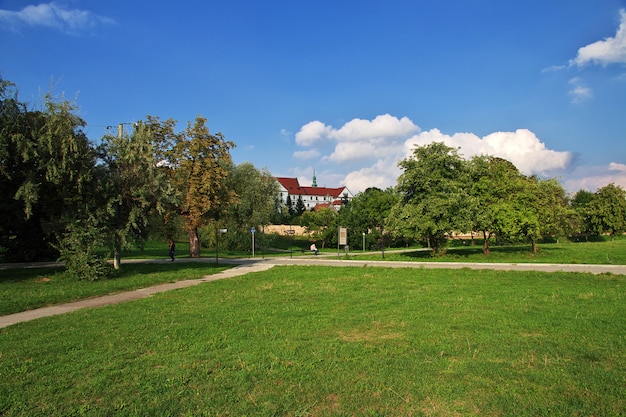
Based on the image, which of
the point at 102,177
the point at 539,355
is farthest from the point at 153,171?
the point at 539,355

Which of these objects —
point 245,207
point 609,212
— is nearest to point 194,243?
point 245,207

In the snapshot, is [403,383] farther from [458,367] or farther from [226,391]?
[226,391]

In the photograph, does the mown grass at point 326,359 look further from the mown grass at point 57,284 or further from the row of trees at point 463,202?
the row of trees at point 463,202

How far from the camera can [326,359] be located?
19.5 ft

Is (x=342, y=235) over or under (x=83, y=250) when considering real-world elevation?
under

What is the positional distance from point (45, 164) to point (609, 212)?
7393 cm

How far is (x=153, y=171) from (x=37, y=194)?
15.0ft

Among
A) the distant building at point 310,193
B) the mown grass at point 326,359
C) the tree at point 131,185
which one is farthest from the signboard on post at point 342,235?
the distant building at point 310,193

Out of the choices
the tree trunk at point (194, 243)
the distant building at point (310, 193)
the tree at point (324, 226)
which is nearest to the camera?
the tree trunk at point (194, 243)

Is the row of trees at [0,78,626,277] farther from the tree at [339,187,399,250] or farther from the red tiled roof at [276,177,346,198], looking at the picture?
the red tiled roof at [276,177,346,198]

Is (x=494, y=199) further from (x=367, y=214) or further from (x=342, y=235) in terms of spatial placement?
(x=367, y=214)

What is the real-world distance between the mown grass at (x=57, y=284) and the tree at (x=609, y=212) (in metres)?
65.7

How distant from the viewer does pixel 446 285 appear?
14.0m

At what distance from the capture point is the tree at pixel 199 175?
1201 inches
